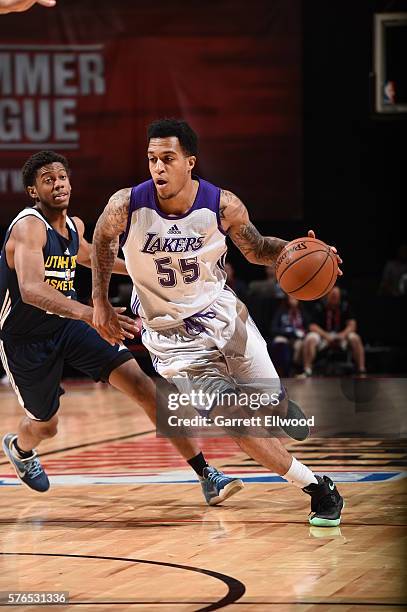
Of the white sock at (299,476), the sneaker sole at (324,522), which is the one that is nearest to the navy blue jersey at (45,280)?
the white sock at (299,476)

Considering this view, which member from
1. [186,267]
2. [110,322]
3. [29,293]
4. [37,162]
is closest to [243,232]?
[186,267]

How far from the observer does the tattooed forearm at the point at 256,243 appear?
5.34m

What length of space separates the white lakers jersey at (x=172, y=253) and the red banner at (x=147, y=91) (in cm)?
807

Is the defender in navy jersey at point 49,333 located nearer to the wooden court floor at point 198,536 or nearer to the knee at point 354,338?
the wooden court floor at point 198,536

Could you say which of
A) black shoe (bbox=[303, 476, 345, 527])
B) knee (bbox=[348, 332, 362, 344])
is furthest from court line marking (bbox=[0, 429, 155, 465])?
knee (bbox=[348, 332, 362, 344])

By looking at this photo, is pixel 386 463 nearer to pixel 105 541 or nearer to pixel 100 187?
pixel 105 541

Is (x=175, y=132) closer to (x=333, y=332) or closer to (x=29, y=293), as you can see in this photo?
(x=29, y=293)

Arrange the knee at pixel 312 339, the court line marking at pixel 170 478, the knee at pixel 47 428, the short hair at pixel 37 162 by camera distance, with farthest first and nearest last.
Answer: the knee at pixel 312 339 < the court line marking at pixel 170 478 < the knee at pixel 47 428 < the short hair at pixel 37 162

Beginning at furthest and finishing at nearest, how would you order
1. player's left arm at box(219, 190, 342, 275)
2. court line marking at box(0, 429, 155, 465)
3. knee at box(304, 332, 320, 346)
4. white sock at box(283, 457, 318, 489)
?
1. knee at box(304, 332, 320, 346)
2. court line marking at box(0, 429, 155, 465)
3. player's left arm at box(219, 190, 342, 275)
4. white sock at box(283, 457, 318, 489)

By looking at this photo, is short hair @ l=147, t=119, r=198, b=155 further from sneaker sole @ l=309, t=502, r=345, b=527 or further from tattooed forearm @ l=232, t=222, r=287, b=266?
sneaker sole @ l=309, t=502, r=345, b=527

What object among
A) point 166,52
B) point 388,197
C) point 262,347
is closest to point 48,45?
point 166,52

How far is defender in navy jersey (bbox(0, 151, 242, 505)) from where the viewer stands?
19.0ft

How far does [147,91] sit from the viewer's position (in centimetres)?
1346

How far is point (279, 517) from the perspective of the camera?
5.38 m
